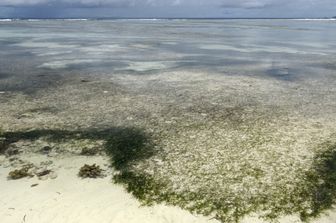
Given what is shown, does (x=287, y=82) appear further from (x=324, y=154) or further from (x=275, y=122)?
(x=324, y=154)

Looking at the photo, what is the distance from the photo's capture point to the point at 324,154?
11.4m

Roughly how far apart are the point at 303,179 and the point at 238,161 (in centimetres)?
189

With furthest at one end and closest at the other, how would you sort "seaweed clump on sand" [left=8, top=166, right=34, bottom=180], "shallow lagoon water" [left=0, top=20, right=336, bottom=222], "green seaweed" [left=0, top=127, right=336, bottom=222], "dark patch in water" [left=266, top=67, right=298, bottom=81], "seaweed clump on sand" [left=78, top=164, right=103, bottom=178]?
"dark patch in water" [left=266, top=67, right=298, bottom=81] → "seaweed clump on sand" [left=78, top=164, right=103, bottom=178] → "seaweed clump on sand" [left=8, top=166, right=34, bottom=180] → "shallow lagoon water" [left=0, top=20, right=336, bottom=222] → "green seaweed" [left=0, top=127, right=336, bottom=222]

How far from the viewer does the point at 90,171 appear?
10156 millimetres

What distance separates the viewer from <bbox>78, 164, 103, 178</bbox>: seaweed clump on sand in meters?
10.0

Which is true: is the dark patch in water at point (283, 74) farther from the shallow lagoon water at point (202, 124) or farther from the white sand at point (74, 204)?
the white sand at point (74, 204)

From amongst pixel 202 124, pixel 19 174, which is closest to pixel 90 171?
pixel 19 174

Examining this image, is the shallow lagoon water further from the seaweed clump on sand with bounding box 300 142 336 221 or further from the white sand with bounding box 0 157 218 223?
the white sand with bounding box 0 157 218 223

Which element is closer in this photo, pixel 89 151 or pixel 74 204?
pixel 74 204

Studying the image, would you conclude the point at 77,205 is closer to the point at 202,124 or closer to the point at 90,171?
the point at 90,171

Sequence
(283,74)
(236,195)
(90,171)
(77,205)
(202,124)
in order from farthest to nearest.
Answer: (283,74)
(202,124)
(90,171)
(236,195)
(77,205)

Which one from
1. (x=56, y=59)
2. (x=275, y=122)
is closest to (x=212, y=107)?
(x=275, y=122)

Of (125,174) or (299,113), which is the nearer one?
(125,174)

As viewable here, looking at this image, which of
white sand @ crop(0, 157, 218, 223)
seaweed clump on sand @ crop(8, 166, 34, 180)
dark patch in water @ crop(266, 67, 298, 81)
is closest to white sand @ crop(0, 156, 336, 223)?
white sand @ crop(0, 157, 218, 223)
